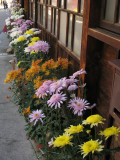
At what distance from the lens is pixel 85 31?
→ 205 centimetres

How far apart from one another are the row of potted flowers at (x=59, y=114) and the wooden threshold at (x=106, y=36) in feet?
1.07

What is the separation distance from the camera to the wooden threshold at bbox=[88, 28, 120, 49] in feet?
5.12

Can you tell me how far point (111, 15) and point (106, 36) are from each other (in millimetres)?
218

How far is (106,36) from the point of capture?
168cm

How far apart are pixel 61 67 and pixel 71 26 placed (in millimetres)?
500

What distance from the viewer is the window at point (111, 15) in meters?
1.65

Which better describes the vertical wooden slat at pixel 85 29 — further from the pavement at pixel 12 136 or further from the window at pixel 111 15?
the pavement at pixel 12 136

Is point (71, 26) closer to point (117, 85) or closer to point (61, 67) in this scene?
point (61, 67)

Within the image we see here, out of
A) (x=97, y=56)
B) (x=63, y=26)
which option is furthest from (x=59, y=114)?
(x=63, y=26)

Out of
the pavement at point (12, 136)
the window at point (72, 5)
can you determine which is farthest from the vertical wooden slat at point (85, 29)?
the pavement at point (12, 136)

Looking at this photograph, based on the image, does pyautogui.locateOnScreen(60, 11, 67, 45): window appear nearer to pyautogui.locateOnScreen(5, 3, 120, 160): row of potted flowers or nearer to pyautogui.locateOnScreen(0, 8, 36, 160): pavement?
pyautogui.locateOnScreen(5, 3, 120, 160): row of potted flowers

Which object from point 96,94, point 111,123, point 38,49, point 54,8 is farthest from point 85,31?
point 54,8

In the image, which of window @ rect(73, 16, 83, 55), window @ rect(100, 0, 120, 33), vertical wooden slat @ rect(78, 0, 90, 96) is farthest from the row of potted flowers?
window @ rect(100, 0, 120, 33)

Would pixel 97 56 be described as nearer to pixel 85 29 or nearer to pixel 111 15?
pixel 85 29
